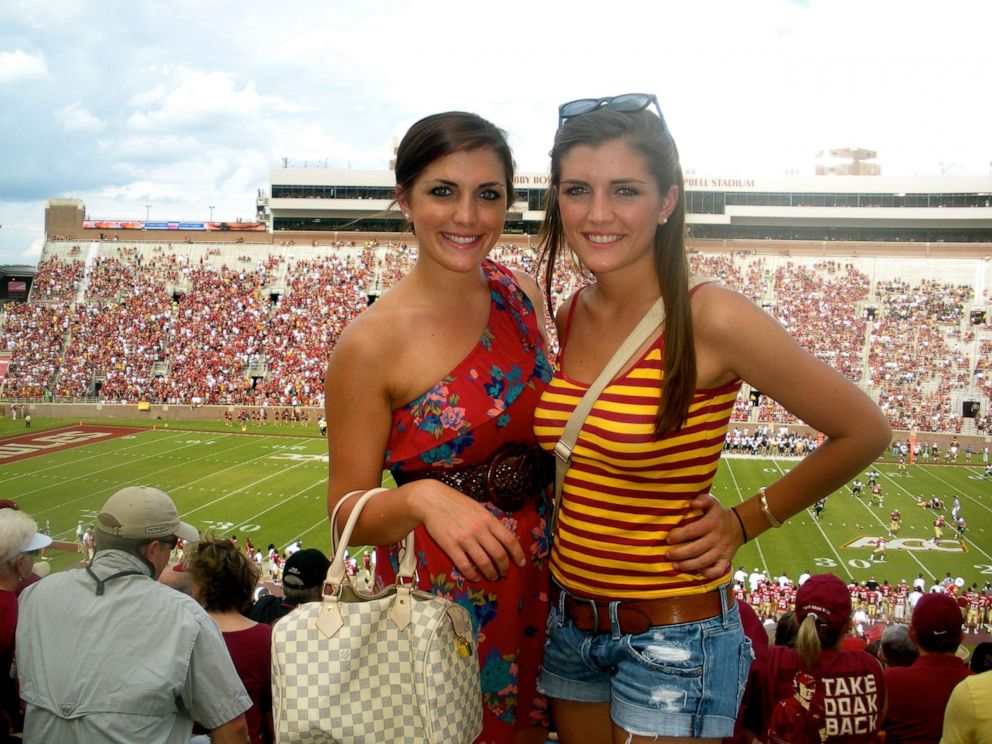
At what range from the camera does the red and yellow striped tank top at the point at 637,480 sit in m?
2.25

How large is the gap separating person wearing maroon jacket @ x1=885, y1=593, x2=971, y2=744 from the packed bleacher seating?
A: 29229 mm

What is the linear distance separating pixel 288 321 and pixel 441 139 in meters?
40.6

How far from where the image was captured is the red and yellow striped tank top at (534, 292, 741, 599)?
225cm

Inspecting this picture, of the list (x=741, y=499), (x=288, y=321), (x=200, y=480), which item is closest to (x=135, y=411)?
(x=288, y=321)

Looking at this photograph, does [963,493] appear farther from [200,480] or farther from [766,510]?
[766,510]

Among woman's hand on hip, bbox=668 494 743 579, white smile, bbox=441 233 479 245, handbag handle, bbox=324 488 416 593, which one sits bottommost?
woman's hand on hip, bbox=668 494 743 579

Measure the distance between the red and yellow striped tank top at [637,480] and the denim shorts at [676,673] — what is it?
10 cm

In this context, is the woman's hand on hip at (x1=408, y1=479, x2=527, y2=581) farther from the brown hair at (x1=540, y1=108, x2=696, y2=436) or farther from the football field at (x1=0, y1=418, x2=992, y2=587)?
the football field at (x1=0, y1=418, x2=992, y2=587)

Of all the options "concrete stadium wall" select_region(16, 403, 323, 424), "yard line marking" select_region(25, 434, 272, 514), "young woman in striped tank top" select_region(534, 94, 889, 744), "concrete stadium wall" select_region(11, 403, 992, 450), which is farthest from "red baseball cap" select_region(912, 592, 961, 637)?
"concrete stadium wall" select_region(16, 403, 323, 424)

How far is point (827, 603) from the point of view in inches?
139

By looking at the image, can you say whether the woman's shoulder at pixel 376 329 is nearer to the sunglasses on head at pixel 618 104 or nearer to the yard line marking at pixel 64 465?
the sunglasses on head at pixel 618 104

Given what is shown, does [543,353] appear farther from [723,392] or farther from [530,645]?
[530,645]

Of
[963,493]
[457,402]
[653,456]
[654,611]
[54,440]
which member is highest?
[457,402]

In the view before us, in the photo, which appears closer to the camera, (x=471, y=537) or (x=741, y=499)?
(x=471, y=537)
